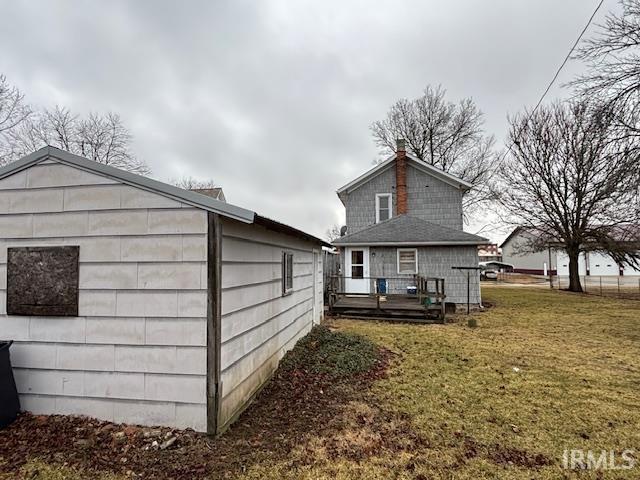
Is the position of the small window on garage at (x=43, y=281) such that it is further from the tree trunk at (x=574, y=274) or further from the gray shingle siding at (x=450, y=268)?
the tree trunk at (x=574, y=274)

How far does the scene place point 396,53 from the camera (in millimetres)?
12766

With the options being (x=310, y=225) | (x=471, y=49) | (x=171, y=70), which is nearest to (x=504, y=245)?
(x=310, y=225)

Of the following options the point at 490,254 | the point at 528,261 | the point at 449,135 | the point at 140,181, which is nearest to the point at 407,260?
the point at 140,181

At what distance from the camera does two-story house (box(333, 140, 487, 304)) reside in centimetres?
1377

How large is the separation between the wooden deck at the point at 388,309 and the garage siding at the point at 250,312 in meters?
5.07

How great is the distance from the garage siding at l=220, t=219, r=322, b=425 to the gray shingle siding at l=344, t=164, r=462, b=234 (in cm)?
1056

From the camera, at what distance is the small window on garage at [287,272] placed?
626 centimetres

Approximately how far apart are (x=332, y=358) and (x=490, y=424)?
2994mm

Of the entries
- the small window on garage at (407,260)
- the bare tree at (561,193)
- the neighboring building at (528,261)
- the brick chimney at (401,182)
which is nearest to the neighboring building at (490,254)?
the neighboring building at (528,261)

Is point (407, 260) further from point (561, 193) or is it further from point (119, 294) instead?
point (561, 193)

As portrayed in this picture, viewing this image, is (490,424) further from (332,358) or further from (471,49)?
(471,49)

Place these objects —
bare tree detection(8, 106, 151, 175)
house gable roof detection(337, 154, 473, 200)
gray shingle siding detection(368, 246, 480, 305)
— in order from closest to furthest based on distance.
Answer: gray shingle siding detection(368, 246, 480, 305) → house gable roof detection(337, 154, 473, 200) → bare tree detection(8, 106, 151, 175)

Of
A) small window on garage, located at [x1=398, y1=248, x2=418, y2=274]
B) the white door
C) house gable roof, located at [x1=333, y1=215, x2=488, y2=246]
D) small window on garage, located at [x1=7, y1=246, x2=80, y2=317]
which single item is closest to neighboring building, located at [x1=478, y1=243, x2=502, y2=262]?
house gable roof, located at [x1=333, y1=215, x2=488, y2=246]

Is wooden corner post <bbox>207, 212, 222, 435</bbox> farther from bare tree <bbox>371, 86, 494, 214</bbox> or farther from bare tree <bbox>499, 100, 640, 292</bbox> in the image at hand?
bare tree <bbox>371, 86, 494, 214</bbox>
